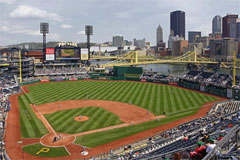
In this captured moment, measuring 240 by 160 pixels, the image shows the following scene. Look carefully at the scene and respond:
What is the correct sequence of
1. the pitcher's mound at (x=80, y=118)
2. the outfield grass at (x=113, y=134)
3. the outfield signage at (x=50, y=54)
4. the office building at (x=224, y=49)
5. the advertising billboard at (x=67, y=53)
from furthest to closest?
the office building at (x=224, y=49)
the advertising billboard at (x=67, y=53)
the outfield signage at (x=50, y=54)
the pitcher's mound at (x=80, y=118)
the outfield grass at (x=113, y=134)

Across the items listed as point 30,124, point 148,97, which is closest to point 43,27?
point 148,97

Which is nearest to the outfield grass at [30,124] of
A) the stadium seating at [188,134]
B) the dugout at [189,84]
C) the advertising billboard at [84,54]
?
the stadium seating at [188,134]

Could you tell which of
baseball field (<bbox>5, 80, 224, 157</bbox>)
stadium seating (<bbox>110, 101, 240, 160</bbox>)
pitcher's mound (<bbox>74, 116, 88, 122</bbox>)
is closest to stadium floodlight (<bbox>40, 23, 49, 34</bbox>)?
baseball field (<bbox>5, 80, 224, 157</bbox>)

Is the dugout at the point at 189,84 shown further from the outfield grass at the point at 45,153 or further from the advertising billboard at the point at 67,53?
the advertising billboard at the point at 67,53

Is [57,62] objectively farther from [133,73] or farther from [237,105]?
[237,105]

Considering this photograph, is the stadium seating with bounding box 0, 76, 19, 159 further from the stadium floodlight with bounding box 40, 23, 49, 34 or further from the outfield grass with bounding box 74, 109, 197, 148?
the stadium floodlight with bounding box 40, 23, 49, 34

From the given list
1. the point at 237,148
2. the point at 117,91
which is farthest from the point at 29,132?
the point at 117,91
